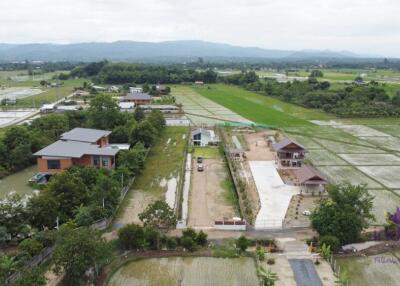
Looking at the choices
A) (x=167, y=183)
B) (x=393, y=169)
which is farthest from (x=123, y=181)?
(x=393, y=169)

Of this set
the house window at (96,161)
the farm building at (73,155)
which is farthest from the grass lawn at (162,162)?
the house window at (96,161)

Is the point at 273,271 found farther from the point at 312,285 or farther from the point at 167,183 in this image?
the point at 167,183

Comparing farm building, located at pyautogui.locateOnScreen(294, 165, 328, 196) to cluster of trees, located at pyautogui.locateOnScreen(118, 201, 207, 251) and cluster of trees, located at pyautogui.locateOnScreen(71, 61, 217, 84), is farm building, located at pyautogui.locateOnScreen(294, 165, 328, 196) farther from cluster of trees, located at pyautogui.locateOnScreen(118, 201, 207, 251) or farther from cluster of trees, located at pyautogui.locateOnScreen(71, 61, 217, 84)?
cluster of trees, located at pyautogui.locateOnScreen(71, 61, 217, 84)

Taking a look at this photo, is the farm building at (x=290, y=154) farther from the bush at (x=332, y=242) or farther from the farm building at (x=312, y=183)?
the bush at (x=332, y=242)

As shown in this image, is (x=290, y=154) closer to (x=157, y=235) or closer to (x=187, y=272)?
(x=157, y=235)

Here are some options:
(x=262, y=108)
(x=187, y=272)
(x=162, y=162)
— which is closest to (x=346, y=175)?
(x=162, y=162)

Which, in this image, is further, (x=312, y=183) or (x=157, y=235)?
(x=312, y=183)
